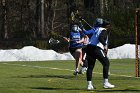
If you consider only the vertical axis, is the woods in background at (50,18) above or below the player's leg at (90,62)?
below

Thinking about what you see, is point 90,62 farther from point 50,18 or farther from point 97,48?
point 50,18

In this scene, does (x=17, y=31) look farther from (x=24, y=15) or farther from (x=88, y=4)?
(x=88, y=4)

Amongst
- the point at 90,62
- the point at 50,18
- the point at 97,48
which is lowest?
the point at 50,18

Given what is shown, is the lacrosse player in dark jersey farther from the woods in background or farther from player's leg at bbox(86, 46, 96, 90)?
the woods in background

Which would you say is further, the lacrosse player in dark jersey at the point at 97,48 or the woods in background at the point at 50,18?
the woods in background at the point at 50,18

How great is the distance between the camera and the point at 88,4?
65312 millimetres

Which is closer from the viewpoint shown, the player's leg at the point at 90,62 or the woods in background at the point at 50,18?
the player's leg at the point at 90,62

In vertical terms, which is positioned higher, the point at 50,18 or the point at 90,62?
the point at 90,62

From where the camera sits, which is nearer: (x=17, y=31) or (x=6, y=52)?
(x=6, y=52)

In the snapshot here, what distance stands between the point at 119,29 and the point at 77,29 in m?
27.3

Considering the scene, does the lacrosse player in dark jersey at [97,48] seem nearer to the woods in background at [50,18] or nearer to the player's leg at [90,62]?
the player's leg at [90,62]

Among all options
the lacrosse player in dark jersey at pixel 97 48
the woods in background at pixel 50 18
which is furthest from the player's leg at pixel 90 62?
the woods in background at pixel 50 18

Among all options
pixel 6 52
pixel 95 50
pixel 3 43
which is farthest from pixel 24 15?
pixel 95 50

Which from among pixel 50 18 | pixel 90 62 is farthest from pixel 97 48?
pixel 50 18
